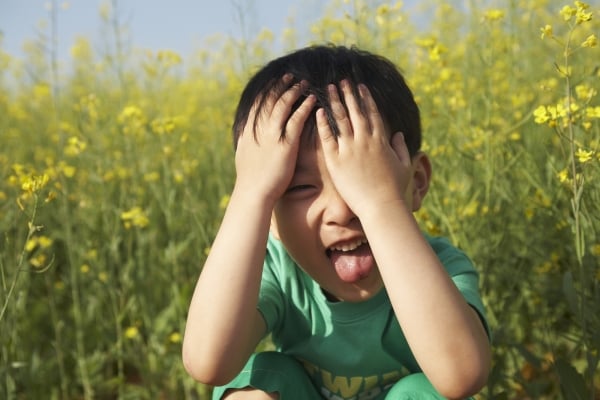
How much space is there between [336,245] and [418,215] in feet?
2.71

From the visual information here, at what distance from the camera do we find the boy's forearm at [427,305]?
1215 millimetres

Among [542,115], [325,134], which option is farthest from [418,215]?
[325,134]

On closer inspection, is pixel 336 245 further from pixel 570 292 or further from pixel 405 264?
pixel 570 292

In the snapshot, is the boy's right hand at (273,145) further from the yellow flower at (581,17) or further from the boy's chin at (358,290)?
the yellow flower at (581,17)

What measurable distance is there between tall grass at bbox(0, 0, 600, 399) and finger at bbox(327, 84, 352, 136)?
0.44 metres

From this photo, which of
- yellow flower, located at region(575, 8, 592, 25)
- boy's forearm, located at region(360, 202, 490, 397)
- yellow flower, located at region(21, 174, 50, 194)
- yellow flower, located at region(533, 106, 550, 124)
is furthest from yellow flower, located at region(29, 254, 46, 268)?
yellow flower, located at region(575, 8, 592, 25)

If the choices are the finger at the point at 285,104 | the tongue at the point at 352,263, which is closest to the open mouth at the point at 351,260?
the tongue at the point at 352,263

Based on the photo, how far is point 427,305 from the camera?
1212 millimetres

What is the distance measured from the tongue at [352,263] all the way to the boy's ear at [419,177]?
0.19 m

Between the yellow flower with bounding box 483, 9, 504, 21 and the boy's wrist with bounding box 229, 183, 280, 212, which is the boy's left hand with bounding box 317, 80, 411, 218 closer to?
the boy's wrist with bounding box 229, 183, 280, 212

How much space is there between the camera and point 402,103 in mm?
1437

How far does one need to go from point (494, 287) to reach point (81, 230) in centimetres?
137

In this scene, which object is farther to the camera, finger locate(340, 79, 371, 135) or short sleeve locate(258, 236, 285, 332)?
short sleeve locate(258, 236, 285, 332)

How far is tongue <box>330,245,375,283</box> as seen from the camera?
132cm
